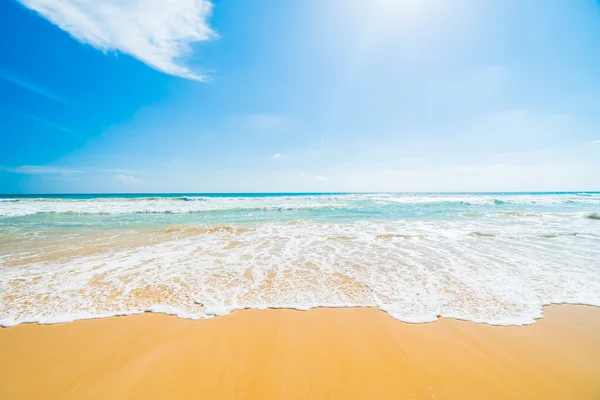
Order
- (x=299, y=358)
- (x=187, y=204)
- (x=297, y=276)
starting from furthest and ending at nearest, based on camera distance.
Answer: (x=187, y=204) < (x=297, y=276) < (x=299, y=358)

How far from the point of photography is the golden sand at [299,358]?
7.68ft

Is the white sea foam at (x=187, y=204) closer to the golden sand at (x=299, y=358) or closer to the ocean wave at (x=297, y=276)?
the ocean wave at (x=297, y=276)

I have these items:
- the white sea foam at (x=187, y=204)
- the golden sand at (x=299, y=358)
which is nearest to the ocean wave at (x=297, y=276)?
the golden sand at (x=299, y=358)

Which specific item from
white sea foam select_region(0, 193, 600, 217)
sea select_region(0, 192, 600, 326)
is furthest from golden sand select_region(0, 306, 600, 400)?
white sea foam select_region(0, 193, 600, 217)

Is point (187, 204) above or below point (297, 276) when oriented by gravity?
above

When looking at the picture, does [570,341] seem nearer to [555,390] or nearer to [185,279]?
[555,390]

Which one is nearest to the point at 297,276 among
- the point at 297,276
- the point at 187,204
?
the point at 297,276

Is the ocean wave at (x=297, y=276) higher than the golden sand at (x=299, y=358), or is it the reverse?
the ocean wave at (x=297, y=276)

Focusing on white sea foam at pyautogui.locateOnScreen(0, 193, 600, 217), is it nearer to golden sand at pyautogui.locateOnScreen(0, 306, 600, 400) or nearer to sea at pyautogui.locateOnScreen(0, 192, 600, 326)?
sea at pyautogui.locateOnScreen(0, 192, 600, 326)

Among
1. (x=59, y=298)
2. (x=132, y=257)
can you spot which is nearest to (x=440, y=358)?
(x=59, y=298)

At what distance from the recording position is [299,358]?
275 centimetres

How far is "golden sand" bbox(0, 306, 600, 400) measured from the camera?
2.34m

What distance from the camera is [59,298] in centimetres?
414

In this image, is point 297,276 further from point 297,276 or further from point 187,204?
point 187,204
